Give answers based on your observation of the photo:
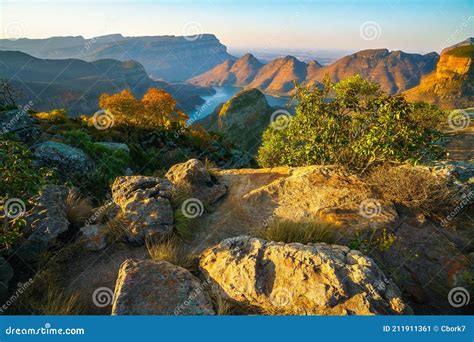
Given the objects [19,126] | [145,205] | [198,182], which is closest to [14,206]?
[145,205]

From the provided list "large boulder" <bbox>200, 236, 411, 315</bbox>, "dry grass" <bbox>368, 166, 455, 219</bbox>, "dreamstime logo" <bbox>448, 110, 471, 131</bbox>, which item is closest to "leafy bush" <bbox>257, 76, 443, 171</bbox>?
"dry grass" <bbox>368, 166, 455, 219</bbox>

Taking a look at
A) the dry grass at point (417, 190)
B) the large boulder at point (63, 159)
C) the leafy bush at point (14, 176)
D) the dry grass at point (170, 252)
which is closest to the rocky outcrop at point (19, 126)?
the large boulder at point (63, 159)

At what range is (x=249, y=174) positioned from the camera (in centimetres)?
1388

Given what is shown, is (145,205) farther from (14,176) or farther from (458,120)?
(458,120)

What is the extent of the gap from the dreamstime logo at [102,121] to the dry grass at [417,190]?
29618 mm

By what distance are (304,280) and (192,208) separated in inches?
216

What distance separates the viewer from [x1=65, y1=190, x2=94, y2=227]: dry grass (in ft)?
34.4

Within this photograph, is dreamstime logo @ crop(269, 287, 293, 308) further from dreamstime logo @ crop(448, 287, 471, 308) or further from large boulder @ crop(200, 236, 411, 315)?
dreamstime logo @ crop(448, 287, 471, 308)

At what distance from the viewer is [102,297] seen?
7.90 m

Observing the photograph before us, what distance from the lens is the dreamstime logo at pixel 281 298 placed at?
6.83 m

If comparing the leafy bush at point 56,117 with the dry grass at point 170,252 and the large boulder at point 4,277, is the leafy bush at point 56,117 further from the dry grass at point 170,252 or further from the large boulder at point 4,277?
the dry grass at point 170,252

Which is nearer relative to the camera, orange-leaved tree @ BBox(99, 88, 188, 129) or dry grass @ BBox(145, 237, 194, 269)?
dry grass @ BBox(145, 237, 194, 269)

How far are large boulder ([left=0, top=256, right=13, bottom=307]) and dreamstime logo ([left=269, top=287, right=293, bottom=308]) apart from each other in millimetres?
6270

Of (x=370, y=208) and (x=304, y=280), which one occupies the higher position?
(x=370, y=208)
